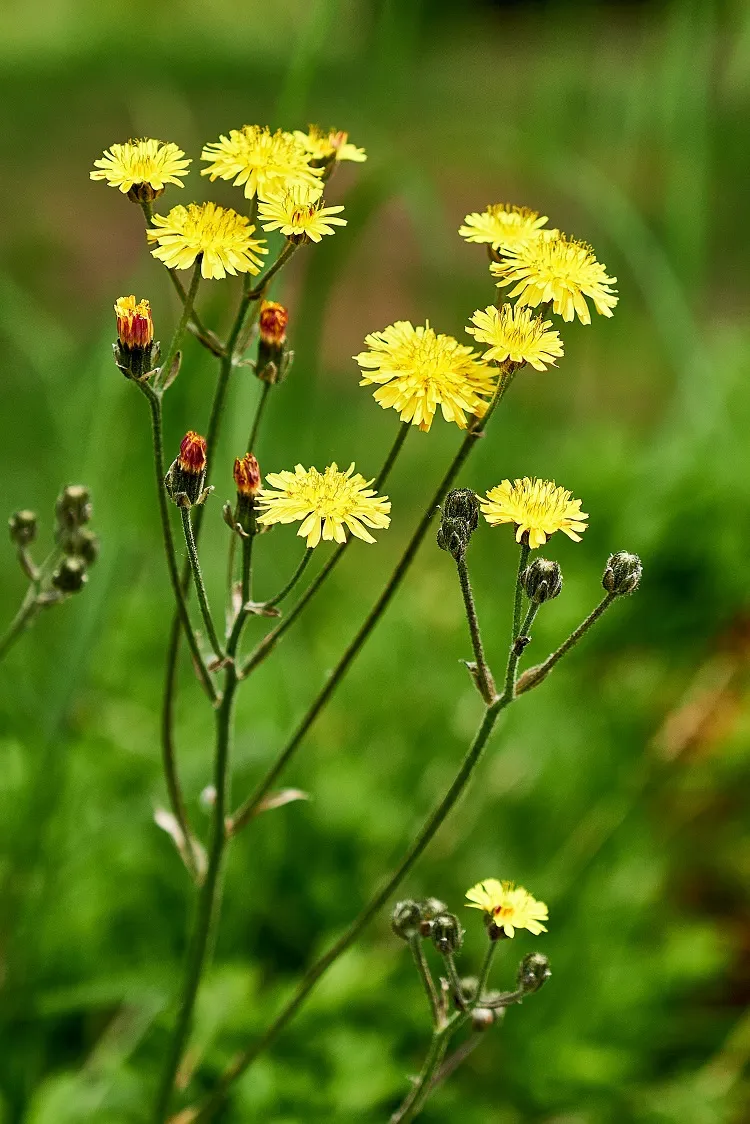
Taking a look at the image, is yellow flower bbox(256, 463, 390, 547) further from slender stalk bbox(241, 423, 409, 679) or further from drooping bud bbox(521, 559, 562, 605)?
drooping bud bbox(521, 559, 562, 605)

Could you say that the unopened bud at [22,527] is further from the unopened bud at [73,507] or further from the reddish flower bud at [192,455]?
the reddish flower bud at [192,455]

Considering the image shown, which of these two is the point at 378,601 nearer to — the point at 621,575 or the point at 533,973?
the point at 621,575

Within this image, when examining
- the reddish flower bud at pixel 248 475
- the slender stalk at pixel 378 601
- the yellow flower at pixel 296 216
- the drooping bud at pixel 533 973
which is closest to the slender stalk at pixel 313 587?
the slender stalk at pixel 378 601

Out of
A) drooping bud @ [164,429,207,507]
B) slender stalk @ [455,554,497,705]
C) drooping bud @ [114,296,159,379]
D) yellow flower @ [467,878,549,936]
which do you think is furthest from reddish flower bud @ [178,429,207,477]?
yellow flower @ [467,878,549,936]

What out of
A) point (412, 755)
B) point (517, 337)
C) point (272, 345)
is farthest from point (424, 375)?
point (412, 755)

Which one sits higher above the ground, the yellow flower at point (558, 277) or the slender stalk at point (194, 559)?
the yellow flower at point (558, 277)
